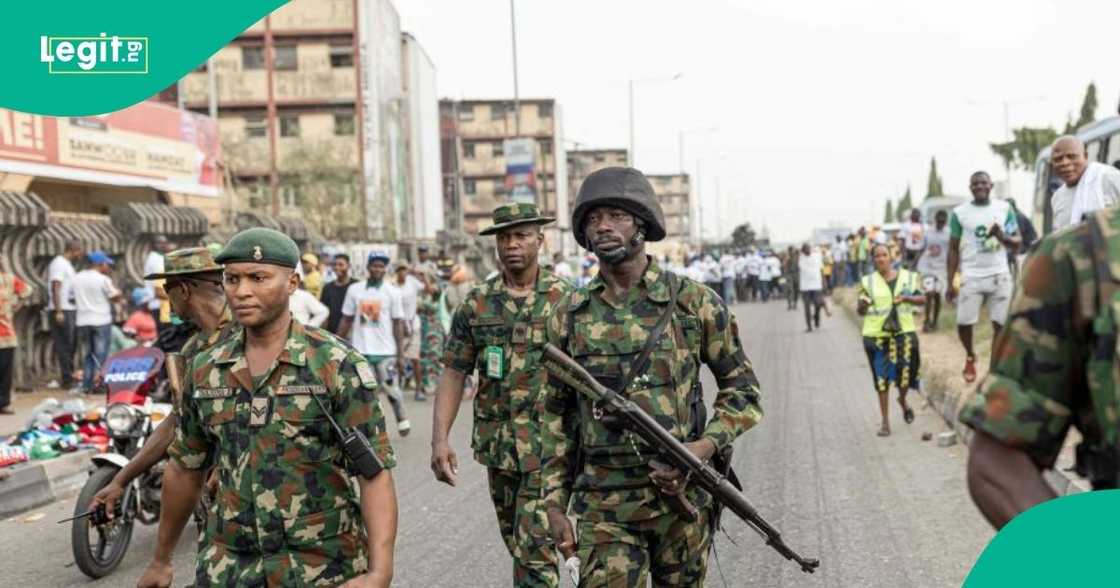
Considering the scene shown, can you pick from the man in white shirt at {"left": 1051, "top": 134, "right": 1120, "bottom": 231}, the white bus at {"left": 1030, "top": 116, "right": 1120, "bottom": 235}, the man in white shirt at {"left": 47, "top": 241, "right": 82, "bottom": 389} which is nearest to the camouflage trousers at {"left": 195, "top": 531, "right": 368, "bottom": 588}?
the man in white shirt at {"left": 1051, "top": 134, "right": 1120, "bottom": 231}

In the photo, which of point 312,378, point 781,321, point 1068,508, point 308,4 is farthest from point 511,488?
point 308,4

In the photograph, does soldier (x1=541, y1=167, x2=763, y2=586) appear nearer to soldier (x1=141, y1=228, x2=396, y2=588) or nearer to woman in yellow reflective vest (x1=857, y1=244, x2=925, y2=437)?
soldier (x1=141, y1=228, x2=396, y2=588)

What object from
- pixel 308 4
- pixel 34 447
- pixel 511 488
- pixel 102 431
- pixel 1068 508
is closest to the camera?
pixel 1068 508

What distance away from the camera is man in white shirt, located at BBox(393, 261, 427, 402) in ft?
47.7

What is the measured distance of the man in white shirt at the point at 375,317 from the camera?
12.2m

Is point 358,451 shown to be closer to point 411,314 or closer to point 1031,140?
point 411,314

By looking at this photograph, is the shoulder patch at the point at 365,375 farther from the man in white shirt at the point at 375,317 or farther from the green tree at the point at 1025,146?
the green tree at the point at 1025,146

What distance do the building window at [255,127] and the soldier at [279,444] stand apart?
55653mm

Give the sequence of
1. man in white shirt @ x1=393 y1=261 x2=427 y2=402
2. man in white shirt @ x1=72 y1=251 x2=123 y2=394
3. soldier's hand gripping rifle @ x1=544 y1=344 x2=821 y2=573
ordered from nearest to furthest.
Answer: soldier's hand gripping rifle @ x1=544 y1=344 x2=821 y2=573 → man in white shirt @ x1=393 y1=261 x2=427 y2=402 → man in white shirt @ x1=72 y1=251 x2=123 y2=394

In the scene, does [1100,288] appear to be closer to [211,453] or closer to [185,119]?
[211,453]

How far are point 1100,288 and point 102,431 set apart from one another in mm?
10275

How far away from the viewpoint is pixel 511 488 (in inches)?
202

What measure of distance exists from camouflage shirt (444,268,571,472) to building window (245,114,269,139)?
53.8m

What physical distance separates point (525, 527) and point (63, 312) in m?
12.0
